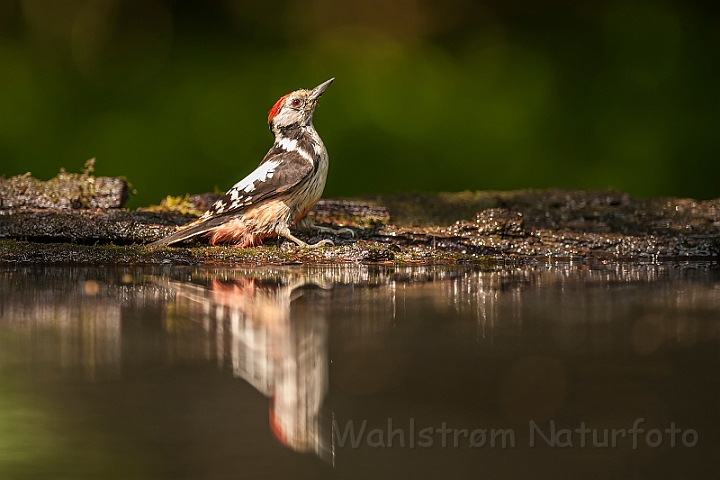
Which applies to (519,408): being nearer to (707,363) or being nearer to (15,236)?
(707,363)

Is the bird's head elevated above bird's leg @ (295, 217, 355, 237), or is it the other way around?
the bird's head

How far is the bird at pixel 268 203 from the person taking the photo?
3945 millimetres

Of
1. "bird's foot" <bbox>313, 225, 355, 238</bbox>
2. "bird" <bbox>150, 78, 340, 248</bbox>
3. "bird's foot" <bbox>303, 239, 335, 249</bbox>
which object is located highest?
"bird" <bbox>150, 78, 340, 248</bbox>

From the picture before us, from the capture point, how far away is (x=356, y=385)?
154cm

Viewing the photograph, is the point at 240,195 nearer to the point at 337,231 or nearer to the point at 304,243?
the point at 304,243

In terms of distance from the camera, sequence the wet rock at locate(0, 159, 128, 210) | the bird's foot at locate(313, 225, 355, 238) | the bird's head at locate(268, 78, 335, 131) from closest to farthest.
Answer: the bird's foot at locate(313, 225, 355, 238)
the bird's head at locate(268, 78, 335, 131)
the wet rock at locate(0, 159, 128, 210)

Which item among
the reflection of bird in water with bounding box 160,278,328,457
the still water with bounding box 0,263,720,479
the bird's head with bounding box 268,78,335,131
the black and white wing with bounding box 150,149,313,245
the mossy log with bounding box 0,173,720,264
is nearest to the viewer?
the still water with bounding box 0,263,720,479

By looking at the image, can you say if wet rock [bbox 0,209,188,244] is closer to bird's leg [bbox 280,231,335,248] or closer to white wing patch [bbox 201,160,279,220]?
white wing patch [bbox 201,160,279,220]

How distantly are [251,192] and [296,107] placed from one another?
1.93ft

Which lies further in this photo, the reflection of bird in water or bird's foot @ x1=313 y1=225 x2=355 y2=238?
bird's foot @ x1=313 y1=225 x2=355 y2=238

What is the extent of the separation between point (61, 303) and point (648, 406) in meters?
1.71

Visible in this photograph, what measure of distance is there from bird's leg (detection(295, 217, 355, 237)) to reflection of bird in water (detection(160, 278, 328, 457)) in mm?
1425

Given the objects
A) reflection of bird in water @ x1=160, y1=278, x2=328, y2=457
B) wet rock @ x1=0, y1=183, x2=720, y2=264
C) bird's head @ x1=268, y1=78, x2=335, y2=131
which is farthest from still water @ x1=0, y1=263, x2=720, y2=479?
bird's head @ x1=268, y1=78, x2=335, y2=131

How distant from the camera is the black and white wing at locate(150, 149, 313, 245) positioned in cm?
393
